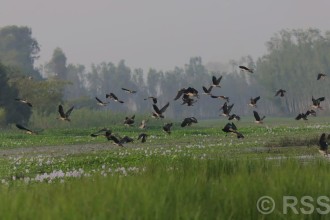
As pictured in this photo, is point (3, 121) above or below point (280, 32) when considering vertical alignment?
below

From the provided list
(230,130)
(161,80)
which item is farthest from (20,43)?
(230,130)

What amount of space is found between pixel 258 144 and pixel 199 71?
164208 millimetres

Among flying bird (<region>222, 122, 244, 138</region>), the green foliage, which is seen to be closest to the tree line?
the green foliage

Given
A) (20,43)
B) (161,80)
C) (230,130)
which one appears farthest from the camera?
(161,80)

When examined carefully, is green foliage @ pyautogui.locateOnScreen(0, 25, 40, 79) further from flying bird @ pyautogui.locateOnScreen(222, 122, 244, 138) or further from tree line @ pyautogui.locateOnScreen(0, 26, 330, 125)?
flying bird @ pyautogui.locateOnScreen(222, 122, 244, 138)

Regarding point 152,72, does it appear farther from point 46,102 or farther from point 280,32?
point 46,102

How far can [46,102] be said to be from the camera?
2395 inches

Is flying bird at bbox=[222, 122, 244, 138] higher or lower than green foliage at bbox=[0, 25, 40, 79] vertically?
lower

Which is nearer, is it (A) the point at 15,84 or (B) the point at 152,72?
(A) the point at 15,84

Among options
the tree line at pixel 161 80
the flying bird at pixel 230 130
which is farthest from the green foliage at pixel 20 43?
the flying bird at pixel 230 130

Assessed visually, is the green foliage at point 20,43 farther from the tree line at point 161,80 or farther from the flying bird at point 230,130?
the flying bird at point 230,130

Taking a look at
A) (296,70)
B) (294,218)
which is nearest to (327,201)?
(294,218)

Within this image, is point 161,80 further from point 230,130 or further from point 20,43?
point 230,130

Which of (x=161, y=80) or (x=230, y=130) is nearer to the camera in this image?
(x=230, y=130)
